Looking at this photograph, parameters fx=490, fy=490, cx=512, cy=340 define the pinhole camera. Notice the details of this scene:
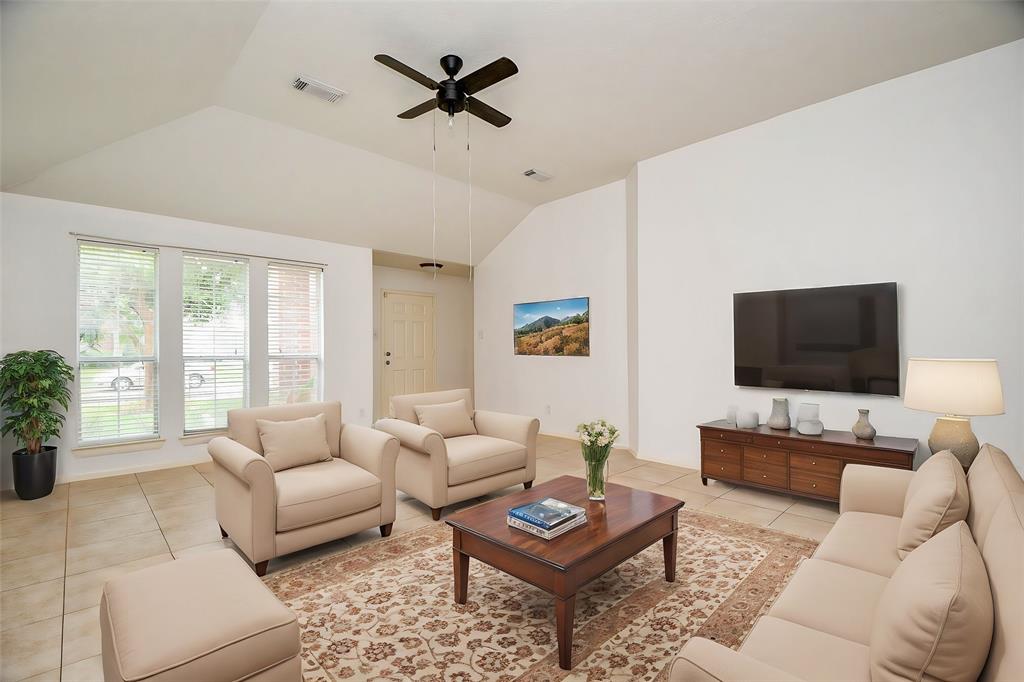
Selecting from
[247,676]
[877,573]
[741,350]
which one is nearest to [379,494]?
[247,676]

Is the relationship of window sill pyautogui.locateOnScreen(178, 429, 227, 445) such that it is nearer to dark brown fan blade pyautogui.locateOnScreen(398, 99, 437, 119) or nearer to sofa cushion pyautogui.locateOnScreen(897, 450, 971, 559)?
dark brown fan blade pyautogui.locateOnScreen(398, 99, 437, 119)

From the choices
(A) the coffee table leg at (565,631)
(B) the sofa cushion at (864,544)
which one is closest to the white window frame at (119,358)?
(A) the coffee table leg at (565,631)

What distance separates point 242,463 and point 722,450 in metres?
3.64

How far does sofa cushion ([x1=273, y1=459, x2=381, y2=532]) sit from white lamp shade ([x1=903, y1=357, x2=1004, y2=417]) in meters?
3.25

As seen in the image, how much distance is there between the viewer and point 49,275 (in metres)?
4.36

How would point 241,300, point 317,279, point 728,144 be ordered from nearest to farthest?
1. point 728,144
2. point 241,300
3. point 317,279

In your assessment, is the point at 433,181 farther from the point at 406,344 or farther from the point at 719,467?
the point at 719,467

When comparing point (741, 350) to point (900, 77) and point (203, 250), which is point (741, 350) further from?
point (203, 250)

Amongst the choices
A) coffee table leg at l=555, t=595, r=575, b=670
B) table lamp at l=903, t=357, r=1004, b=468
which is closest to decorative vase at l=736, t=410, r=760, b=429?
table lamp at l=903, t=357, r=1004, b=468

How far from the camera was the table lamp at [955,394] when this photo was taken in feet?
8.50

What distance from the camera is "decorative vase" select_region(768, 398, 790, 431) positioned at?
4.03 metres

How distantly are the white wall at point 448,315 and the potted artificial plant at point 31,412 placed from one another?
13.3 ft

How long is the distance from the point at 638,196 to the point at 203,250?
471 centimetres

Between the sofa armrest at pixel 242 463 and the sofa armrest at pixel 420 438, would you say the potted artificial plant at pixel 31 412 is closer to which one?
the sofa armrest at pixel 242 463
